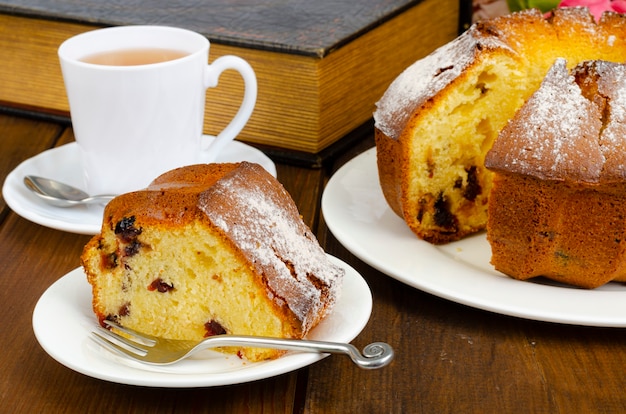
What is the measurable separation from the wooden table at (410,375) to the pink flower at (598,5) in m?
0.70

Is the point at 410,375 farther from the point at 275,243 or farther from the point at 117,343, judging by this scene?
the point at 117,343

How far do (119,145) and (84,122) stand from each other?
3.0 inches

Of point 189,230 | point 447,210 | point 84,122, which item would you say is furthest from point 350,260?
point 84,122

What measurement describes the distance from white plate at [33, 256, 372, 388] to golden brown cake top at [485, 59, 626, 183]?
1.03 feet

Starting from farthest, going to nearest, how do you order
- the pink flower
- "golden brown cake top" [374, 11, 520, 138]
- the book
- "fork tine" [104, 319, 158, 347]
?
the book < the pink flower < "golden brown cake top" [374, 11, 520, 138] < "fork tine" [104, 319, 158, 347]

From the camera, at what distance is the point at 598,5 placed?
1.71 metres

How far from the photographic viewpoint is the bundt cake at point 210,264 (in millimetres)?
1134

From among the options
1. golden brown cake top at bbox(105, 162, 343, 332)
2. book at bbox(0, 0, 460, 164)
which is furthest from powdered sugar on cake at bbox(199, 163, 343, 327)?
book at bbox(0, 0, 460, 164)

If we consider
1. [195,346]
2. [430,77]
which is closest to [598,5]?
[430,77]

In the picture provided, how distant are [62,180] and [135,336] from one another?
2.23 feet

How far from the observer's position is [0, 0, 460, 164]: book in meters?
1.85

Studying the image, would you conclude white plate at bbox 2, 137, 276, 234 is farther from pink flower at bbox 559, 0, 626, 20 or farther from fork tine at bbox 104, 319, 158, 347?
pink flower at bbox 559, 0, 626, 20

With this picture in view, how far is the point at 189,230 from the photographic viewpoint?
1143mm

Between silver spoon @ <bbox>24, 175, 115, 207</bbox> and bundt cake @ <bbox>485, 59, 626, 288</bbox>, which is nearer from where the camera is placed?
bundt cake @ <bbox>485, 59, 626, 288</bbox>
